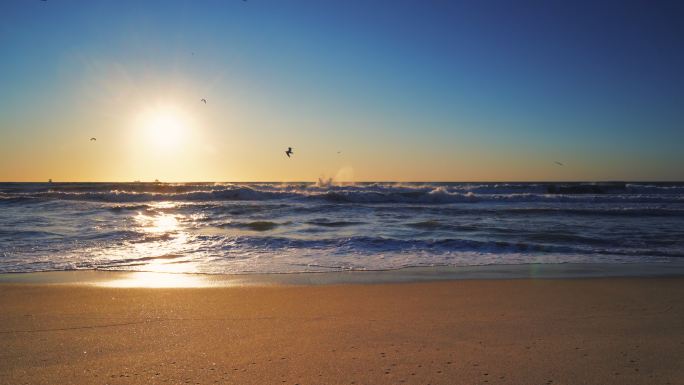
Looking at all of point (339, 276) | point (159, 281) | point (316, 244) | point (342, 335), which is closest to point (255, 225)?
point (316, 244)

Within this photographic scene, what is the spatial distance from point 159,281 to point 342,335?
3497 millimetres

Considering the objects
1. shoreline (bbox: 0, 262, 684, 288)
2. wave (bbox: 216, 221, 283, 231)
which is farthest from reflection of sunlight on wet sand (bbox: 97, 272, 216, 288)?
wave (bbox: 216, 221, 283, 231)

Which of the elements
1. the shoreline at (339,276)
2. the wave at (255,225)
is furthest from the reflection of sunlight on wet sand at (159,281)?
the wave at (255,225)

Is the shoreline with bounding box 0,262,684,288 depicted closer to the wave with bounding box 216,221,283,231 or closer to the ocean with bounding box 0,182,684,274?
the ocean with bounding box 0,182,684,274

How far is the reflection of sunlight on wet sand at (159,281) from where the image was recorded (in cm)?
583

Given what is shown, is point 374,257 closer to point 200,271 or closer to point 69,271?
point 200,271

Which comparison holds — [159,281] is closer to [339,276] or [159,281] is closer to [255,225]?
[339,276]

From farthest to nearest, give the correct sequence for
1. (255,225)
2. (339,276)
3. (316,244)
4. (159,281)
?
(255,225)
(316,244)
(339,276)
(159,281)

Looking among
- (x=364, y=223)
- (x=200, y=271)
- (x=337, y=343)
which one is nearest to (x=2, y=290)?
(x=200, y=271)

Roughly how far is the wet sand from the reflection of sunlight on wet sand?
13.9 inches

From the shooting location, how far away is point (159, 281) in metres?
6.13

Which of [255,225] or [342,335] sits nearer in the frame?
[342,335]

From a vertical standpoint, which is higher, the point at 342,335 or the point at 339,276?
the point at 342,335

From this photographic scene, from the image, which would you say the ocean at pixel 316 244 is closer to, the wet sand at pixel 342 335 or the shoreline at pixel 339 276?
the shoreline at pixel 339 276
